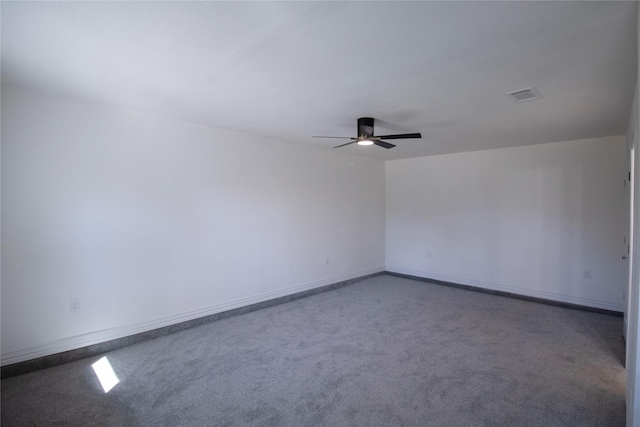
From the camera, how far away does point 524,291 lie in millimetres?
5102

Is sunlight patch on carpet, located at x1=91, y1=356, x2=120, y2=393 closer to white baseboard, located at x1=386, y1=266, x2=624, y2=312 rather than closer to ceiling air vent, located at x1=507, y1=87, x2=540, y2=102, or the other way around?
ceiling air vent, located at x1=507, y1=87, x2=540, y2=102

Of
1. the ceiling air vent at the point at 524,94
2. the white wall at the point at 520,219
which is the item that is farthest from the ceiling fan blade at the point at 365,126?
the white wall at the point at 520,219

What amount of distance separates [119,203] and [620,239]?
6227mm

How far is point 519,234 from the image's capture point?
16.9ft

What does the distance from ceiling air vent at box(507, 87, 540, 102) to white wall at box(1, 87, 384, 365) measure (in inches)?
121

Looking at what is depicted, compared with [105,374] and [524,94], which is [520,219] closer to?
[524,94]

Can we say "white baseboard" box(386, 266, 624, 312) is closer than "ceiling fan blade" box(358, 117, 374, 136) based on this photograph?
No

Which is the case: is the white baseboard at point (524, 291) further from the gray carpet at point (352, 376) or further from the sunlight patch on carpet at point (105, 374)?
the sunlight patch on carpet at point (105, 374)

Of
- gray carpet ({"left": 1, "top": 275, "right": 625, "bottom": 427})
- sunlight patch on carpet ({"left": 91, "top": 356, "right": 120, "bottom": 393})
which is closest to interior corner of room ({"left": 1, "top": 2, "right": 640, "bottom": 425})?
sunlight patch on carpet ({"left": 91, "top": 356, "right": 120, "bottom": 393})

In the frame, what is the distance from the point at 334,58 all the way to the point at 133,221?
2.70m

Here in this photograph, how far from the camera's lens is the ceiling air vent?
2701 millimetres

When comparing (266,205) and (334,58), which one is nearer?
(334,58)

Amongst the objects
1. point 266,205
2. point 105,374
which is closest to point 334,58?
point 266,205

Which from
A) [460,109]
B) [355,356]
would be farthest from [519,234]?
[355,356]
